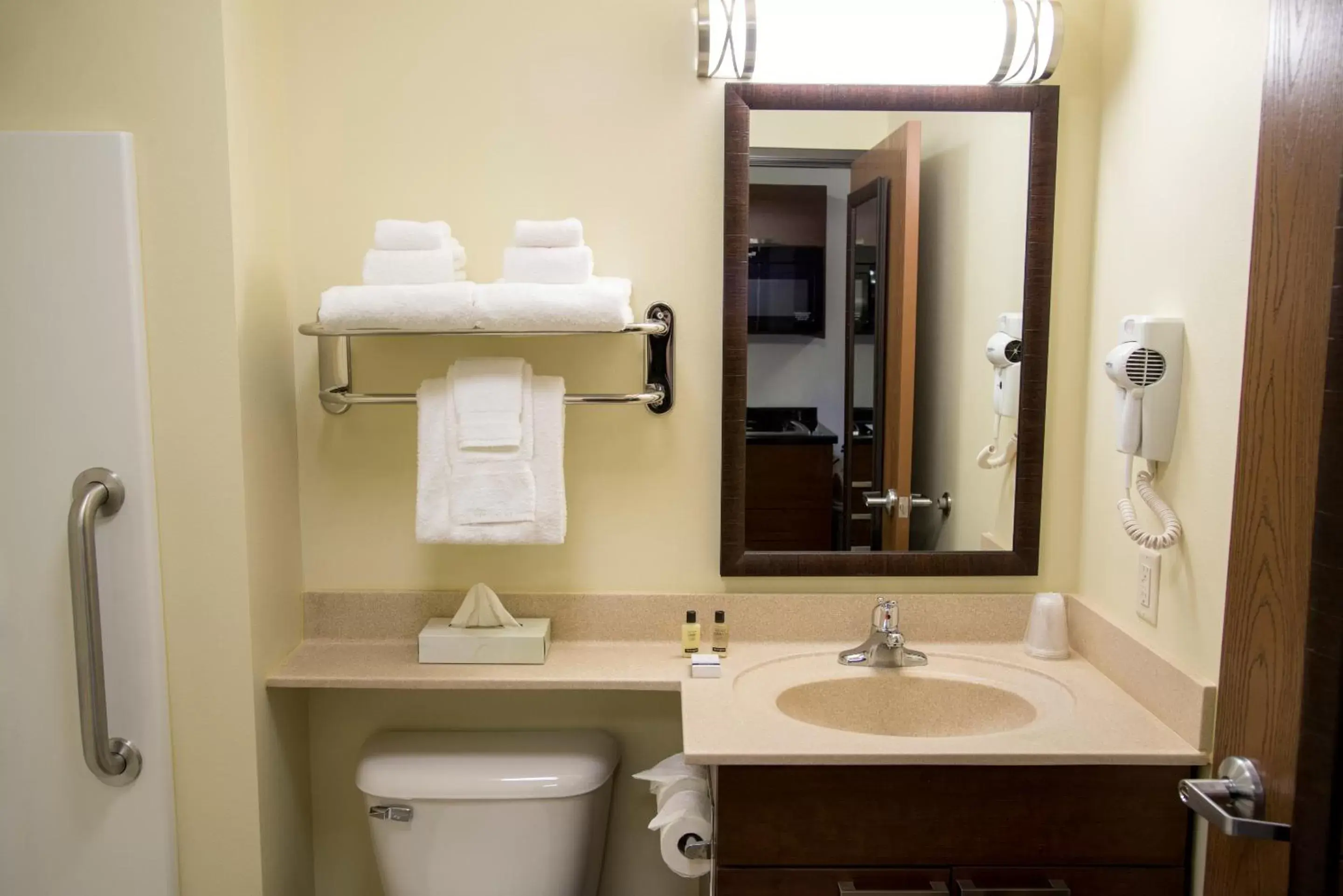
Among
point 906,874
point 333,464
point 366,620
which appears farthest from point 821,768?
point 333,464

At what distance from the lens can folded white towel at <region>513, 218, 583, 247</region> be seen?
158 cm

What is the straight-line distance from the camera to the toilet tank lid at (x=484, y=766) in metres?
1.67

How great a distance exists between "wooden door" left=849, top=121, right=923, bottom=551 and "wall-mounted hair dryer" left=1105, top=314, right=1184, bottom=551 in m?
0.37

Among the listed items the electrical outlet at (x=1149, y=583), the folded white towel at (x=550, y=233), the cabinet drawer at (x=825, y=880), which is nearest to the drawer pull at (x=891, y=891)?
the cabinet drawer at (x=825, y=880)

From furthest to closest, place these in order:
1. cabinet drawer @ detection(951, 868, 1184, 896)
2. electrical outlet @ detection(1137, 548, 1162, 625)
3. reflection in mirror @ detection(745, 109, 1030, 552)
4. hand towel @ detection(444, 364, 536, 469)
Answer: reflection in mirror @ detection(745, 109, 1030, 552)
hand towel @ detection(444, 364, 536, 469)
electrical outlet @ detection(1137, 548, 1162, 625)
cabinet drawer @ detection(951, 868, 1184, 896)

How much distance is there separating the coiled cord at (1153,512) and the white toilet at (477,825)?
0.96m

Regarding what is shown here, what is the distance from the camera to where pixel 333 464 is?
71.2 inches

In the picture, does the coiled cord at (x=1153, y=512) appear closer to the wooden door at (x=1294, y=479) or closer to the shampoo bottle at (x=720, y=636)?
the wooden door at (x=1294, y=479)

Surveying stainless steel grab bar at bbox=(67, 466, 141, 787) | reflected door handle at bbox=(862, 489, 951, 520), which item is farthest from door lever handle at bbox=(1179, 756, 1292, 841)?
stainless steel grab bar at bbox=(67, 466, 141, 787)

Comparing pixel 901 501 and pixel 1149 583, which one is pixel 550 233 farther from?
pixel 1149 583

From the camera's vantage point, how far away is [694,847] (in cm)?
151

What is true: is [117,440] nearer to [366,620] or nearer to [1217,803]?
[366,620]

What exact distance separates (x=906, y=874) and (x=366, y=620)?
1.03 metres

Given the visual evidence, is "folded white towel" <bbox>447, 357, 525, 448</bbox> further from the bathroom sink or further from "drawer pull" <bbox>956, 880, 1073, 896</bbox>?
"drawer pull" <bbox>956, 880, 1073, 896</bbox>
